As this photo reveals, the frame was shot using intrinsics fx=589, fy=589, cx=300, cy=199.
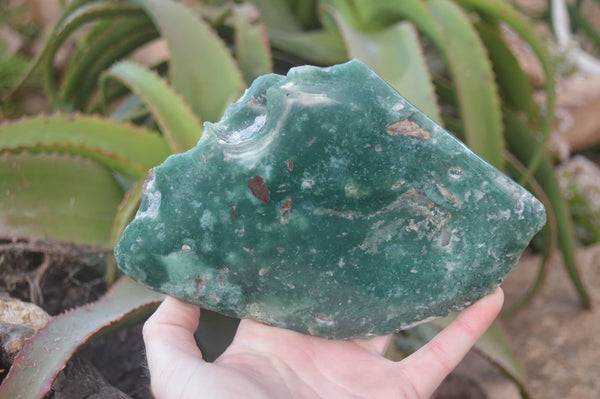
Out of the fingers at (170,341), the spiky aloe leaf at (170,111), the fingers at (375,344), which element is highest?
the spiky aloe leaf at (170,111)

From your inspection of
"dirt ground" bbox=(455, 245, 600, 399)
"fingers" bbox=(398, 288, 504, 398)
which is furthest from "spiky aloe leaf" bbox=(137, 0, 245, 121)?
"dirt ground" bbox=(455, 245, 600, 399)

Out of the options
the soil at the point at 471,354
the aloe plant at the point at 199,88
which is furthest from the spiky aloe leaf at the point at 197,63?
the soil at the point at 471,354

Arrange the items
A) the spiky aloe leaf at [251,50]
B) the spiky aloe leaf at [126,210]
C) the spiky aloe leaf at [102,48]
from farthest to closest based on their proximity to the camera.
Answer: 1. the spiky aloe leaf at [102,48]
2. the spiky aloe leaf at [251,50]
3. the spiky aloe leaf at [126,210]

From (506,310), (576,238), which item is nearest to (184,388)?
(506,310)

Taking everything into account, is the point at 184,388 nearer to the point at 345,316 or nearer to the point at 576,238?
the point at 345,316

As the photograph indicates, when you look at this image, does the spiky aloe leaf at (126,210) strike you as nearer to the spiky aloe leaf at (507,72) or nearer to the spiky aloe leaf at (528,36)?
the spiky aloe leaf at (528,36)

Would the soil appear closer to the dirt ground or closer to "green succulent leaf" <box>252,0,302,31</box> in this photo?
the dirt ground

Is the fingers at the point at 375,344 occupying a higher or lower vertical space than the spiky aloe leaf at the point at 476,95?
lower

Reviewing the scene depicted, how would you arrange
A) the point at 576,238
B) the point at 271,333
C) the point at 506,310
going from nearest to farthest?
the point at 271,333 → the point at 506,310 → the point at 576,238
